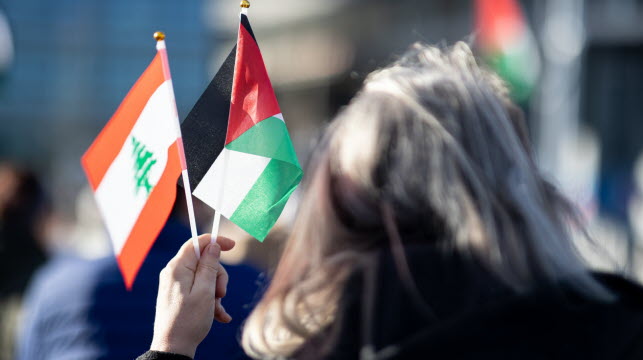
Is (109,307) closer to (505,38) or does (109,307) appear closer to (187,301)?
(187,301)

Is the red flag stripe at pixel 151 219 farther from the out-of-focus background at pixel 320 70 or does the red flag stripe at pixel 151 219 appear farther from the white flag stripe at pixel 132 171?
the out-of-focus background at pixel 320 70

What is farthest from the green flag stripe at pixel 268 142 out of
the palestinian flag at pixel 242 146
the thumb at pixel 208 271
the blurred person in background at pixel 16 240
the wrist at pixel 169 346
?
the blurred person in background at pixel 16 240

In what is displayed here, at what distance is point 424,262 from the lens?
148 centimetres

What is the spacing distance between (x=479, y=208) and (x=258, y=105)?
0.46 metres

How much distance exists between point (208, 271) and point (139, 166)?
38 cm

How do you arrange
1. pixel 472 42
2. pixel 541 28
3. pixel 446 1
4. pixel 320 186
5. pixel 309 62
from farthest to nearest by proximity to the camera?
pixel 309 62 < pixel 446 1 < pixel 541 28 < pixel 472 42 < pixel 320 186

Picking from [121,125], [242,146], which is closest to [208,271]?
[242,146]

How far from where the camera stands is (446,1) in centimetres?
2022

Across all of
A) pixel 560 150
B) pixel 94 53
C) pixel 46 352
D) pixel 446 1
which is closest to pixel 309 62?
pixel 446 1

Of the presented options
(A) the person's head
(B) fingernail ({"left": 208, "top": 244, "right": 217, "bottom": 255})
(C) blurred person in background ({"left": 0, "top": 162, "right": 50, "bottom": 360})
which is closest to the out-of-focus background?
(C) blurred person in background ({"left": 0, "top": 162, "right": 50, "bottom": 360})

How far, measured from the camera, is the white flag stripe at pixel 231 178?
1.61 metres

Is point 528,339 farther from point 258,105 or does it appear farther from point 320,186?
point 258,105

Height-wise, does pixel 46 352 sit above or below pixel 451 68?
below

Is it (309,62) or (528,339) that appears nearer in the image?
(528,339)
